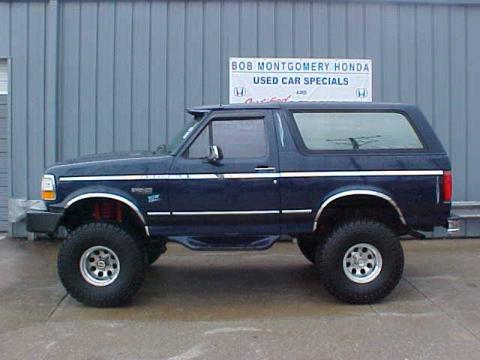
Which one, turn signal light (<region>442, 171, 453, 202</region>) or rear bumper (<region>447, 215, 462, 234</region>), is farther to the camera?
rear bumper (<region>447, 215, 462, 234</region>)

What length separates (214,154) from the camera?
6.06 metres

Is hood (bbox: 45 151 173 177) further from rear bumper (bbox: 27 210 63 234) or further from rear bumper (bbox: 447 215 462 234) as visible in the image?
rear bumper (bbox: 447 215 462 234)

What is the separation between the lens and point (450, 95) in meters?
10.2

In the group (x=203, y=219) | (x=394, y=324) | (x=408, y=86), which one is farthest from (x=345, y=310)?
(x=408, y=86)

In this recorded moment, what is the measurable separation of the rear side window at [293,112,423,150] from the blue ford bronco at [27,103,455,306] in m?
0.01

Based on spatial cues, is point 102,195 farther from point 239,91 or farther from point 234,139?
point 239,91

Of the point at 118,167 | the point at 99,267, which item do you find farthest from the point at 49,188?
the point at 99,267

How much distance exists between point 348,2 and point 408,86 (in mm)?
1713

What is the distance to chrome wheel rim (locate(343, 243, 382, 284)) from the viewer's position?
247 inches

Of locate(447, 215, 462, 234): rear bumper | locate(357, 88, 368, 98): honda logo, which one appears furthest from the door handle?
locate(357, 88, 368, 98): honda logo

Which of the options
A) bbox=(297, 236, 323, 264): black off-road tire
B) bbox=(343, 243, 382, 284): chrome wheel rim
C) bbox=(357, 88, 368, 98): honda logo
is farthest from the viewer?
bbox=(357, 88, 368, 98): honda logo

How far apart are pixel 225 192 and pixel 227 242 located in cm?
55

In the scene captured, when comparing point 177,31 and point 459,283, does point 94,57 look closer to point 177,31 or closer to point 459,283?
point 177,31

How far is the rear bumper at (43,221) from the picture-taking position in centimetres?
614
